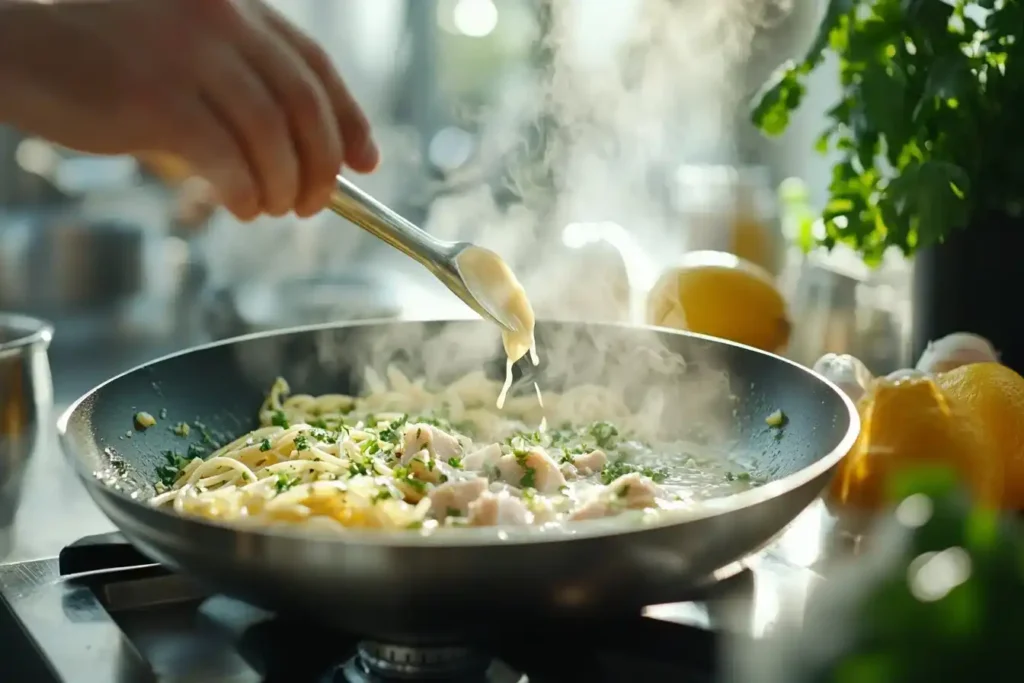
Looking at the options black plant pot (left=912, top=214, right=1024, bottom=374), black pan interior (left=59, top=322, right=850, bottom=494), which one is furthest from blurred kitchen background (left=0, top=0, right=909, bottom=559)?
black pan interior (left=59, top=322, right=850, bottom=494)

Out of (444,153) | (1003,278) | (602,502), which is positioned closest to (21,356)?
(602,502)

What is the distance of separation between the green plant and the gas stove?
1.65ft

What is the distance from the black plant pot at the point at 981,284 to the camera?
1.33 m

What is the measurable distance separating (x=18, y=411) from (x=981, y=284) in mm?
1084

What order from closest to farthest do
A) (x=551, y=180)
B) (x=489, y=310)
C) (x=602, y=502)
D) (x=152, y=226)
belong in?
1. (x=602, y=502)
2. (x=489, y=310)
3. (x=551, y=180)
4. (x=152, y=226)

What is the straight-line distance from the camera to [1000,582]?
0.42 m

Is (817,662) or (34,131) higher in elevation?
(34,131)

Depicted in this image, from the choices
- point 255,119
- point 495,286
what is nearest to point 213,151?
point 255,119

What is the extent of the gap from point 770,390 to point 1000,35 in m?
0.48

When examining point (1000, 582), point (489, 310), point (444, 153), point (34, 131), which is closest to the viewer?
point (1000, 582)

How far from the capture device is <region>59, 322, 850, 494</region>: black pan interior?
107cm

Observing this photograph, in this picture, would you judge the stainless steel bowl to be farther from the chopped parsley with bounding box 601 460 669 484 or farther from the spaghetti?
the chopped parsley with bounding box 601 460 669 484

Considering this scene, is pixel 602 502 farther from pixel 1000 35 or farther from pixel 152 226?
pixel 152 226

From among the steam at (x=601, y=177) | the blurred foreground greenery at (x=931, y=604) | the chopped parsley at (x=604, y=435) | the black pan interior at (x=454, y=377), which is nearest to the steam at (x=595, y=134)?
the steam at (x=601, y=177)
